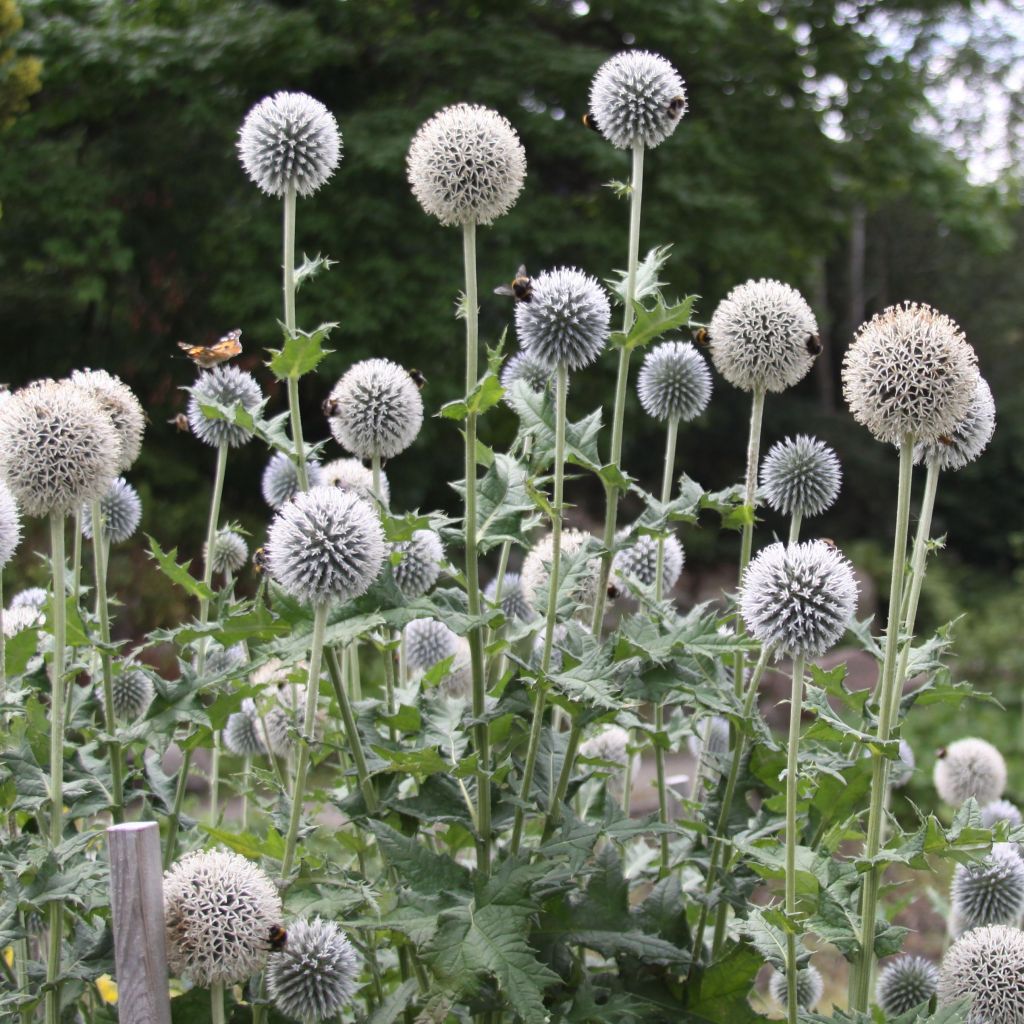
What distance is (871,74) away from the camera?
12.6 metres

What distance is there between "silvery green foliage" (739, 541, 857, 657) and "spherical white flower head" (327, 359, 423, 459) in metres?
0.99

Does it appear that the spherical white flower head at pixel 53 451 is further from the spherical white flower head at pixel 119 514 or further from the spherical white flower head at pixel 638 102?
the spherical white flower head at pixel 638 102

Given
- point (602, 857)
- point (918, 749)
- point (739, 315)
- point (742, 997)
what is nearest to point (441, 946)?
point (602, 857)

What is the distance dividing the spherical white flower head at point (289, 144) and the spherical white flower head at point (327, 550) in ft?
3.02

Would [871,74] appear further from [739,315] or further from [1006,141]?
[1006,141]

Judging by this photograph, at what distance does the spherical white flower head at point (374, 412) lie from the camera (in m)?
2.97

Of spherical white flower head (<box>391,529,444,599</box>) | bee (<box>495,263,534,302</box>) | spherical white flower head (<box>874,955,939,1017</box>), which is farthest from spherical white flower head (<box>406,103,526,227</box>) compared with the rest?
spherical white flower head (<box>874,955,939,1017</box>)

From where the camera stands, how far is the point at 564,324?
2828mm

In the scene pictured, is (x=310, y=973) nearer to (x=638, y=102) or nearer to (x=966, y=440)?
→ (x=966, y=440)

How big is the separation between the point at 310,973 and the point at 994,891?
72.1 inches

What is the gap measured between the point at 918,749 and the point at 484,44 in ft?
24.0

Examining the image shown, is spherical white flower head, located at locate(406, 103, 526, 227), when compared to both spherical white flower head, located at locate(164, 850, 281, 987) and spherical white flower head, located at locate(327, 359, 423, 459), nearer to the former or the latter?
spherical white flower head, located at locate(327, 359, 423, 459)

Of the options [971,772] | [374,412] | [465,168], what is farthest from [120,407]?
[971,772]

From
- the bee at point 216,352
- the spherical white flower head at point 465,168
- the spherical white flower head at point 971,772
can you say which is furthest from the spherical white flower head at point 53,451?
the spherical white flower head at point 971,772
